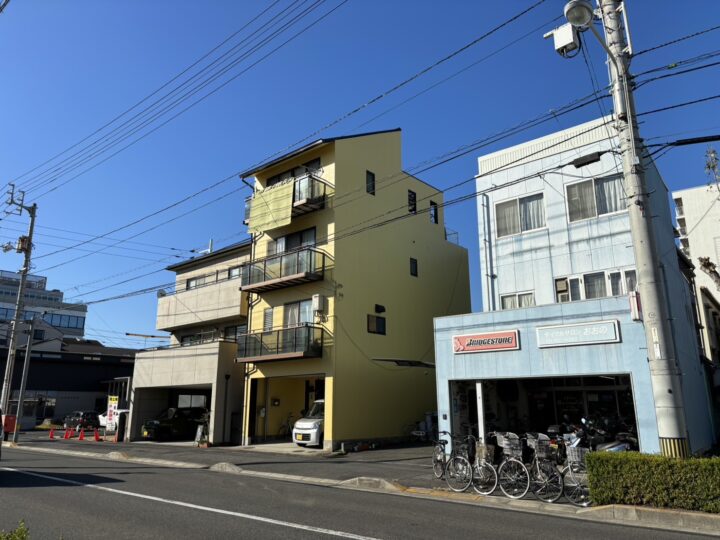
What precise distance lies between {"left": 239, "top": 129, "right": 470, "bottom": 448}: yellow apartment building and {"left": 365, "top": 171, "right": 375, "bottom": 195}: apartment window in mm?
48

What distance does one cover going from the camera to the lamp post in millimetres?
8422

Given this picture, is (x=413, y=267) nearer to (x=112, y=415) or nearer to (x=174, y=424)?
(x=174, y=424)

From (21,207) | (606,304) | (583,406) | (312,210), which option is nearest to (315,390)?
(312,210)

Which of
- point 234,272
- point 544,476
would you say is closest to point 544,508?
point 544,476

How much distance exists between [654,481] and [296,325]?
54.4ft

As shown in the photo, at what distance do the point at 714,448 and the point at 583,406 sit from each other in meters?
3.90

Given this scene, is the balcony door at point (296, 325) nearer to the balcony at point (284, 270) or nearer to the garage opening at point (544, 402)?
the balcony at point (284, 270)

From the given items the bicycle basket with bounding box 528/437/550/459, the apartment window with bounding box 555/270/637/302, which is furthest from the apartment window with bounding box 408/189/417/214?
the bicycle basket with bounding box 528/437/550/459

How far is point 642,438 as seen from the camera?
1176 centimetres

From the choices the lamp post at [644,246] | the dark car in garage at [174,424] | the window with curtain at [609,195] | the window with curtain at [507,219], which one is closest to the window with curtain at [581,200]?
the window with curtain at [609,195]

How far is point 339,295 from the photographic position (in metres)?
22.0

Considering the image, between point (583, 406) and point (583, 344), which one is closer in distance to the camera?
point (583, 344)

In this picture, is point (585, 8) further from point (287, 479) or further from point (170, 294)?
point (170, 294)

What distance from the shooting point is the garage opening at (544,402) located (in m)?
16.3
